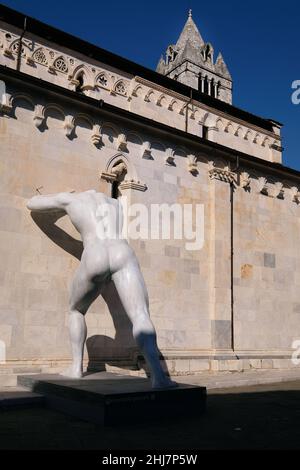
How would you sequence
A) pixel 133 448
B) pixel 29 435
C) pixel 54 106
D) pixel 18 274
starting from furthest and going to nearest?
pixel 54 106, pixel 18 274, pixel 29 435, pixel 133 448

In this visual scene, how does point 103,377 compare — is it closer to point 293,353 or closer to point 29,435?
point 29,435

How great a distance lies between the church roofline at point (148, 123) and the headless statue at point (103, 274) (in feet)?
9.65

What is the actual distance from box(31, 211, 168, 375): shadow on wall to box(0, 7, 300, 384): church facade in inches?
1.1

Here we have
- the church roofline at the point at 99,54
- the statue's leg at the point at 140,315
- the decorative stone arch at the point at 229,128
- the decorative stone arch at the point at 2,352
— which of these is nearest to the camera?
the statue's leg at the point at 140,315

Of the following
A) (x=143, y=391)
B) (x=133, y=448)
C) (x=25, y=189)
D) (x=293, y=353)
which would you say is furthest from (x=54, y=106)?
(x=293, y=353)

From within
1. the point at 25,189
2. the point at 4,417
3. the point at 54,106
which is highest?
the point at 54,106

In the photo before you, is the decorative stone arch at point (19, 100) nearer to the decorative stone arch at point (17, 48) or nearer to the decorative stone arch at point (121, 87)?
the decorative stone arch at point (17, 48)

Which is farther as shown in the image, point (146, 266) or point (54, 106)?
point (146, 266)

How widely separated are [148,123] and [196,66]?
157ft

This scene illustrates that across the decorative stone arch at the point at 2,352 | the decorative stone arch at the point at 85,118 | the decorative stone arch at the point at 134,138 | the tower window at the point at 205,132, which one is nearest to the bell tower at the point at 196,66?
the tower window at the point at 205,132

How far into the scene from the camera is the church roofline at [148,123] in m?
11.0
